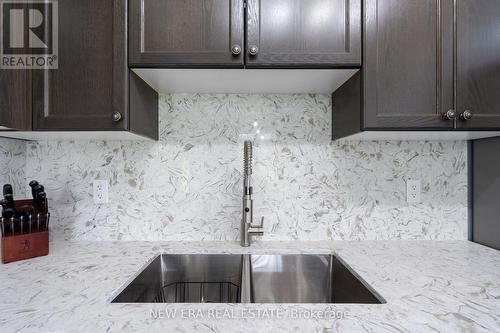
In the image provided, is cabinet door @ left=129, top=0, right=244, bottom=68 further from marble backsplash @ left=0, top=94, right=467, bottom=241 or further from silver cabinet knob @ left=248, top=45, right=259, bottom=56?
marble backsplash @ left=0, top=94, right=467, bottom=241

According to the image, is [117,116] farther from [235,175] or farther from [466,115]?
[466,115]

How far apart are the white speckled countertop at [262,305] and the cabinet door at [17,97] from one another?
53 centimetres

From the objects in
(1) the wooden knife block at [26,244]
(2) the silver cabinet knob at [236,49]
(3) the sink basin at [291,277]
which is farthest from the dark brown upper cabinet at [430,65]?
(1) the wooden knife block at [26,244]

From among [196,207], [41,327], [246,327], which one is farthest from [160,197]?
[246,327]

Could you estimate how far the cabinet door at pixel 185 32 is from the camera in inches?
37.6

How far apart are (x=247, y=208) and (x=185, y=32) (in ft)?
2.49

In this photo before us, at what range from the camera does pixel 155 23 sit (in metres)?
0.96

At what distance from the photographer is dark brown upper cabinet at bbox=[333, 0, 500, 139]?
0.96 meters

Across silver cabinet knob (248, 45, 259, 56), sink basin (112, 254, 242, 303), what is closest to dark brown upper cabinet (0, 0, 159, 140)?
silver cabinet knob (248, 45, 259, 56)

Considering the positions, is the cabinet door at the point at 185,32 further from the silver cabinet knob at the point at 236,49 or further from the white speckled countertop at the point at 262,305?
the white speckled countertop at the point at 262,305

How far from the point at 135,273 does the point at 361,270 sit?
807 mm

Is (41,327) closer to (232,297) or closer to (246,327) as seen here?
(246,327)

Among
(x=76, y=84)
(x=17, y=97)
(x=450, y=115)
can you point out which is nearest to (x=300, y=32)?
(x=450, y=115)

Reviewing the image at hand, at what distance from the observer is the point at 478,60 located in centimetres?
97
